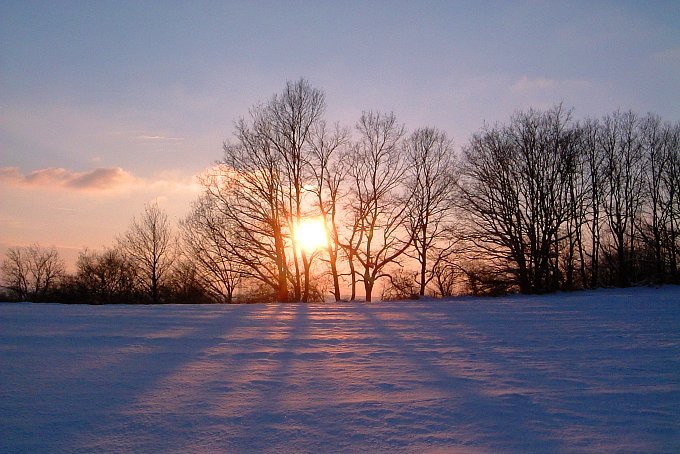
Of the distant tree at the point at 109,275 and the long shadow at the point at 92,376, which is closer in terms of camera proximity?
the long shadow at the point at 92,376

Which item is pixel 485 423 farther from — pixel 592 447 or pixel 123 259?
pixel 123 259

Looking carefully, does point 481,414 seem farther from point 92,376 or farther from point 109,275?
point 109,275

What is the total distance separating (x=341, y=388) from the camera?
561 cm

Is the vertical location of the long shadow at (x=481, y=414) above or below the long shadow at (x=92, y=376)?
below

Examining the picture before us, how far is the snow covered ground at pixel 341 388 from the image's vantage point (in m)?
4.23

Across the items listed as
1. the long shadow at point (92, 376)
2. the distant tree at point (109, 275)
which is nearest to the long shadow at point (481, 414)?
the long shadow at point (92, 376)

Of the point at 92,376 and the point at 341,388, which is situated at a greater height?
the point at 92,376

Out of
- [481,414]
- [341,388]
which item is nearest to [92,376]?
[341,388]

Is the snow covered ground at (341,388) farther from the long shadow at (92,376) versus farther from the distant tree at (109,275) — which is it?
the distant tree at (109,275)

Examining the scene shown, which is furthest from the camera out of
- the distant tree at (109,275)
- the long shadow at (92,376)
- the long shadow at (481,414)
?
the distant tree at (109,275)

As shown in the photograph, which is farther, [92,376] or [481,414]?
[92,376]

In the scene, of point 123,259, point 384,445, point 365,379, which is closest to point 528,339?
point 365,379

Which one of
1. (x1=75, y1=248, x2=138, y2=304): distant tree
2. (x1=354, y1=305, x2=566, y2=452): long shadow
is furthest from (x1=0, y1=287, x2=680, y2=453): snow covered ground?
(x1=75, y1=248, x2=138, y2=304): distant tree

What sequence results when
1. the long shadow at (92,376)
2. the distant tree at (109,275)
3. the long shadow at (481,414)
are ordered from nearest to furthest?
the long shadow at (481,414), the long shadow at (92,376), the distant tree at (109,275)
